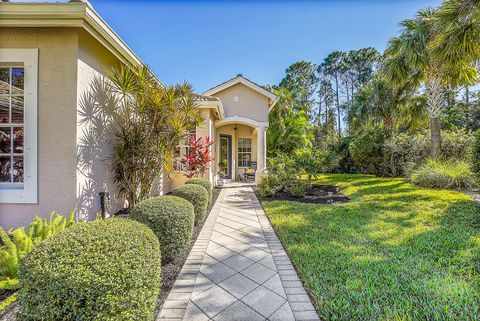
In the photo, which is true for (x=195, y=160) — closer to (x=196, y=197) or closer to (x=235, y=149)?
(x=196, y=197)

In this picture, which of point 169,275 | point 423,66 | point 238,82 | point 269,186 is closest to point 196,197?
point 169,275

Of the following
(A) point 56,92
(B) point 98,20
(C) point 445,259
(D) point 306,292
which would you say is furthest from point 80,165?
(C) point 445,259

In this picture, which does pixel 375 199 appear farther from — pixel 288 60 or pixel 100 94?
pixel 288 60

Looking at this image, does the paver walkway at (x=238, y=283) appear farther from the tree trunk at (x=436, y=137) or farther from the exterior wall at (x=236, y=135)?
the tree trunk at (x=436, y=137)

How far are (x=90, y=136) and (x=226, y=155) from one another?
32.1 ft

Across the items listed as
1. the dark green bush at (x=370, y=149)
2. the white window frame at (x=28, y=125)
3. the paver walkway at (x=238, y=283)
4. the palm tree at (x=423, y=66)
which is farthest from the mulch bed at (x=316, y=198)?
the dark green bush at (x=370, y=149)

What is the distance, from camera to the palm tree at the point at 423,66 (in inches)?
403

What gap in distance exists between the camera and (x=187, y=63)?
1188cm

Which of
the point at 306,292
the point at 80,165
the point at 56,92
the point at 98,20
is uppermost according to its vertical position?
the point at 98,20

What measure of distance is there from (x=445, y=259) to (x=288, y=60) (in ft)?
111

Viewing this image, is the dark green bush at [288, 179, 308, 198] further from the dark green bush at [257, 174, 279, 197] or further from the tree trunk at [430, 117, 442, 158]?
the tree trunk at [430, 117, 442, 158]

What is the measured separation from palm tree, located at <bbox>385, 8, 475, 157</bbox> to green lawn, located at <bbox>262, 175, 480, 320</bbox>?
21.8 feet

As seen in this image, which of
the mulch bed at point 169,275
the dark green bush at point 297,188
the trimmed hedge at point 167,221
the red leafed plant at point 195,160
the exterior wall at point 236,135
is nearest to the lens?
the mulch bed at point 169,275

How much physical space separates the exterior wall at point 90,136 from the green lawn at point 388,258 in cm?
405
